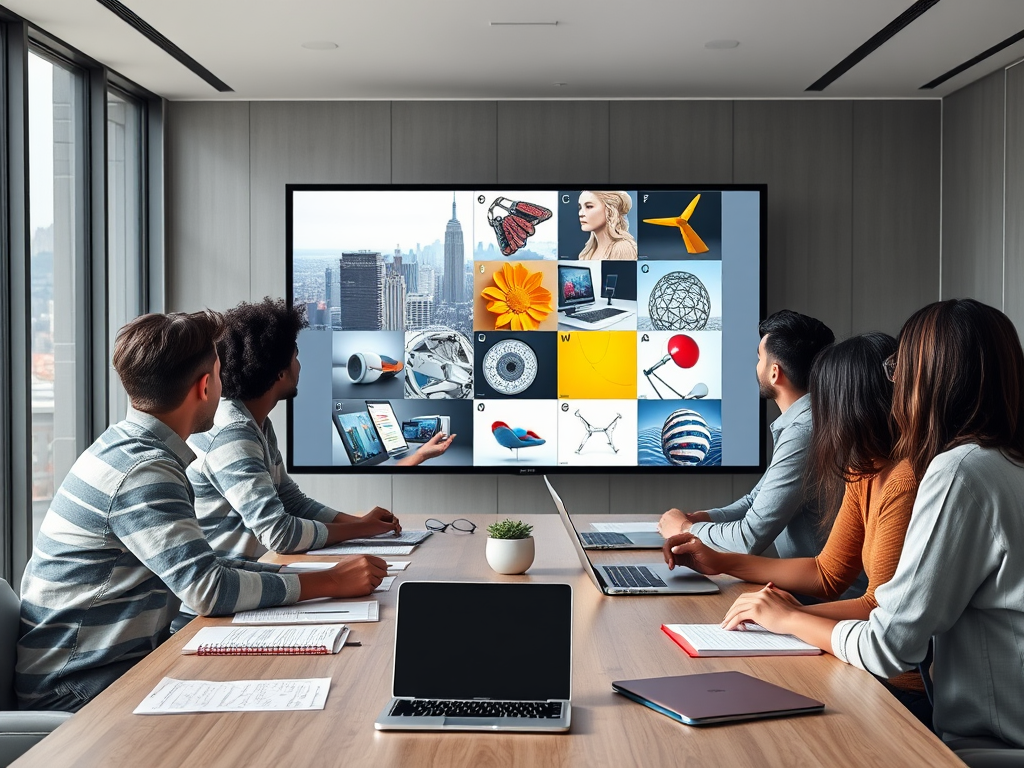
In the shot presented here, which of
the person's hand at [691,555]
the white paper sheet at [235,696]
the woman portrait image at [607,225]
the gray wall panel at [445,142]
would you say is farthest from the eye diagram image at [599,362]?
the white paper sheet at [235,696]

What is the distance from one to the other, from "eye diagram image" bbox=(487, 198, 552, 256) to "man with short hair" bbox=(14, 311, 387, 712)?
288cm

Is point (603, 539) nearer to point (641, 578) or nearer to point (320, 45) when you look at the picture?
point (641, 578)

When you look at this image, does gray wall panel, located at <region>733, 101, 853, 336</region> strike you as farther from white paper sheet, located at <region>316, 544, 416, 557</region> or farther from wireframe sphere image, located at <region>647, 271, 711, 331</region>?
white paper sheet, located at <region>316, 544, 416, 557</region>

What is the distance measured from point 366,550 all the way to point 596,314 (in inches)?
90.7

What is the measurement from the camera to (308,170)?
16.2 feet

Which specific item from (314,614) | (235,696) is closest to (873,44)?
(314,614)

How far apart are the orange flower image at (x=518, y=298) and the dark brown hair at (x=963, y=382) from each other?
3109 mm

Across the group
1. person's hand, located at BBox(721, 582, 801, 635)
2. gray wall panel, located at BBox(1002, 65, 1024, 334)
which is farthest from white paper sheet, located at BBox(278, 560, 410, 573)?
gray wall panel, located at BBox(1002, 65, 1024, 334)

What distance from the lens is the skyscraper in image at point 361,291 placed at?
4727 millimetres

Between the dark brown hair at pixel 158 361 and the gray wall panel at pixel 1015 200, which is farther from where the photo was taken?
the gray wall panel at pixel 1015 200

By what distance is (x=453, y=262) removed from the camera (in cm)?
472

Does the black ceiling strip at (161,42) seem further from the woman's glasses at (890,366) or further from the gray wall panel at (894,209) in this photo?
the gray wall panel at (894,209)

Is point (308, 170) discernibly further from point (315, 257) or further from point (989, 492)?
point (989, 492)

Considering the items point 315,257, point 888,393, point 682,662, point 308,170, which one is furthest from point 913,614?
point 308,170
